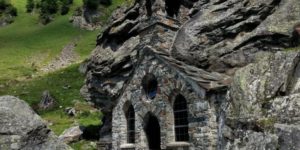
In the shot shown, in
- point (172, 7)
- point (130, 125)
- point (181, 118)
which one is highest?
point (172, 7)

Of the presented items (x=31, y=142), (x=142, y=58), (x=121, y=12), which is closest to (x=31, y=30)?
(x=121, y=12)

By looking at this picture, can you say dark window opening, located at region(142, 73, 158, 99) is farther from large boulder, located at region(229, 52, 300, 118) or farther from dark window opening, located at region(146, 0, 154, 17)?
large boulder, located at region(229, 52, 300, 118)

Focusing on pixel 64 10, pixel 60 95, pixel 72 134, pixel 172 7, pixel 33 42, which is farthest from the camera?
pixel 64 10

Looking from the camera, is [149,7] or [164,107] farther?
[149,7]

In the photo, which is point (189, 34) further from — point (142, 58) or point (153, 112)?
point (153, 112)

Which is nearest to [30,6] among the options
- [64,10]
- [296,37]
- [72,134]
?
[64,10]

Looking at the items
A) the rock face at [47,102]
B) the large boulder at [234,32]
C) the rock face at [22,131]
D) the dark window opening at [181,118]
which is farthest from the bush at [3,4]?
the rock face at [22,131]

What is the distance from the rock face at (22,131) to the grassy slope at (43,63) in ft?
61.1

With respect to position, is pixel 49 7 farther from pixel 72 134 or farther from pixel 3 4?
pixel 72 134

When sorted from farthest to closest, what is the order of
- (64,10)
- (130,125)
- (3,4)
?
(3,4), (64,10), (130,125)

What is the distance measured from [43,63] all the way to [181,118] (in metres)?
53.3

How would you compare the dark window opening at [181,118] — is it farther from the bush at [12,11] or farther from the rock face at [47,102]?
the bush at [12,11]

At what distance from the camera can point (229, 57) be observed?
21.9 metres

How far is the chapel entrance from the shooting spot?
23.0 meters
